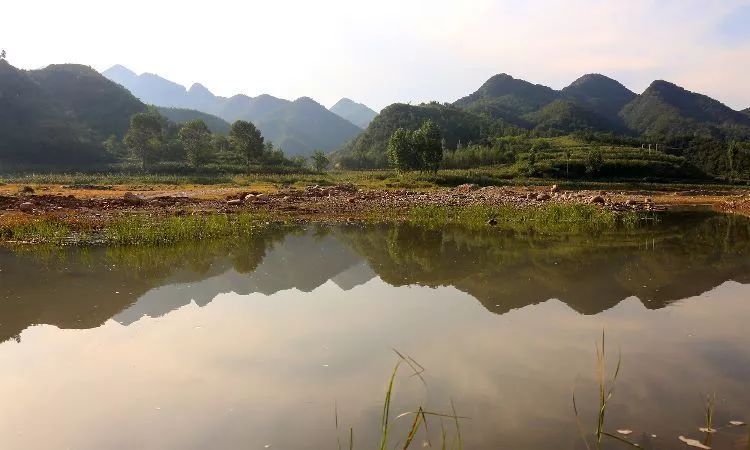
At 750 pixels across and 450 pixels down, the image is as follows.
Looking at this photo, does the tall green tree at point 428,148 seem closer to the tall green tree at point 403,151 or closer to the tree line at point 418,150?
the tree line at point 418,150

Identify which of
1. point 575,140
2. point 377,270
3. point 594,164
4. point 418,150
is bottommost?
point 377,270

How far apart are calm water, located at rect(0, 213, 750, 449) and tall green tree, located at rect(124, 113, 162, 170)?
84.5 meters

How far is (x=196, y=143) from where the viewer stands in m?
99.6

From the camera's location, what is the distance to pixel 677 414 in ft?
21.1

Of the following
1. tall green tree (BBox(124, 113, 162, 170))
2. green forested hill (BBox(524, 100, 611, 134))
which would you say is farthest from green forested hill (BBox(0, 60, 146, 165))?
green forested hill (BBox(524, 100, 611, 134))

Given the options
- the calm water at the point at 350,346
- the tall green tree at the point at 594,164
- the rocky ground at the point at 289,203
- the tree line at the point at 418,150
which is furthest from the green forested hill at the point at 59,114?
the calm water at the point at 350,346

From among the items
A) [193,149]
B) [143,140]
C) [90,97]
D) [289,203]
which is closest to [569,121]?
[193,149]

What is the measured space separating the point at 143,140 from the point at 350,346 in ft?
323

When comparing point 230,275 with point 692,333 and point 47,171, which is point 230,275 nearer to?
point 692,333

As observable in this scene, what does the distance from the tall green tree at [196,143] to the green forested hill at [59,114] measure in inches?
739

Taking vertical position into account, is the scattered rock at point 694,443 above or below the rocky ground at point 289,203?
below

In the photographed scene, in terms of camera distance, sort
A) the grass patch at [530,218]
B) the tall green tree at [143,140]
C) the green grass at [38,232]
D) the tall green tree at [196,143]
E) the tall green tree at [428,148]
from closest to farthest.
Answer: the green grass at [38,232], the grass patch at [530,218], the tall green tree at [428,148], the tall green tree at [196,143], the tall green tree at [143,140]

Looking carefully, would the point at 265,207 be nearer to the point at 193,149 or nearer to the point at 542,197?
the point at 542,197

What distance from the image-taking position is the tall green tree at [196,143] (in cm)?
8681
